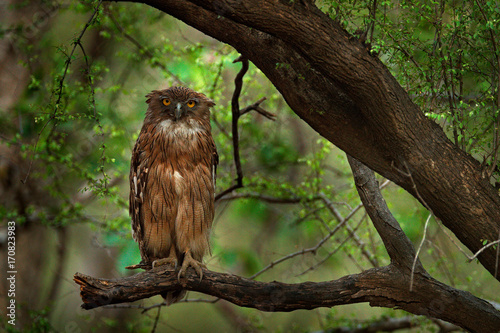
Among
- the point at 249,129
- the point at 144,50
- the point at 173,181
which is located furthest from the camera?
the point at 249,129

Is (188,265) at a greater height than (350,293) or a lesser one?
greater

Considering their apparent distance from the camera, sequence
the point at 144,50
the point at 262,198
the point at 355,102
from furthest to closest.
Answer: the point at 262,198, the point at 144,50, the point at 355,102

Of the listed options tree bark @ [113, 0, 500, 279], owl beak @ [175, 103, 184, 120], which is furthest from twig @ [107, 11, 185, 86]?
tree bark @ [113, 0, 500, 279]

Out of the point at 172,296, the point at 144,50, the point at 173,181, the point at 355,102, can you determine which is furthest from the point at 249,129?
the point at 355,102

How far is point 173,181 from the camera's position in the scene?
303 cm

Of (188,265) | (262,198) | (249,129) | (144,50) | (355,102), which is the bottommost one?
(188,265)

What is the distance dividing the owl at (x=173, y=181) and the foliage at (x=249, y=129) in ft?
0.87

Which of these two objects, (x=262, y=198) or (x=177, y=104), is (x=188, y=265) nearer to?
(x=177, y=104)

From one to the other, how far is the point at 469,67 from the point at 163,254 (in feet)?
6.90

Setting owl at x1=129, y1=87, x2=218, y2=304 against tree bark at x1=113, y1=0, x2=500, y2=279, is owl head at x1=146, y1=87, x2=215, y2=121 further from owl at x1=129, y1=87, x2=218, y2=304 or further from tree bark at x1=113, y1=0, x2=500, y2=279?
tree bark at x1=113, y1=0, x2=500, y2=279

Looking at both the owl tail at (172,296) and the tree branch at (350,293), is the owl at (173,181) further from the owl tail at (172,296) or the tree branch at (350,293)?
the tree branch at (350,293)

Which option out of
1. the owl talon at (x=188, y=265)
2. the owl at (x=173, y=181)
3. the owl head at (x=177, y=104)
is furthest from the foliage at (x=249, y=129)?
the owl talon at (x=188, y=265)

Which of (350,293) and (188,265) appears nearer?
(350,293)

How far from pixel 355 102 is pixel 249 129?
269cm
